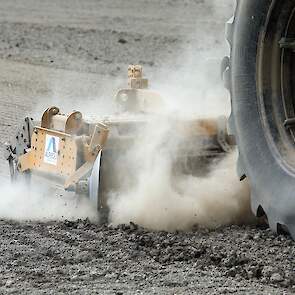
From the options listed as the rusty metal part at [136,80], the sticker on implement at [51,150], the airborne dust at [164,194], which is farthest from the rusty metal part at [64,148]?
the rusty metal part at [136,80]

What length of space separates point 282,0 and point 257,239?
43.4 inches

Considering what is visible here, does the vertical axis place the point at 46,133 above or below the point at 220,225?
above

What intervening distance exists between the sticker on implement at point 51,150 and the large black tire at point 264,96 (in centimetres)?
123

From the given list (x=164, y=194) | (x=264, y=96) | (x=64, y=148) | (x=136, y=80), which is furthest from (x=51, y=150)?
(x=264, y=96)

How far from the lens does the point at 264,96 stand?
398 centimetres

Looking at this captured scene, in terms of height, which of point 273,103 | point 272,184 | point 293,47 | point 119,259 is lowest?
point 119,259

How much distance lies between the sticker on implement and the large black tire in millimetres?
1234

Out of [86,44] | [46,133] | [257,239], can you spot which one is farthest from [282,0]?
[86,44]

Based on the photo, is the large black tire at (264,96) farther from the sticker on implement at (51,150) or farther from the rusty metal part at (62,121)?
the sticker on implement at (51,150)

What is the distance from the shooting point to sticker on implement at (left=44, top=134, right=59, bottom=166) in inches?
194

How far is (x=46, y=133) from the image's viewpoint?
16.4 feet

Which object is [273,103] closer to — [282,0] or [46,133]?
[282,0]

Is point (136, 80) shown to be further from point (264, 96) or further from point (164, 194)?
point (264, 96)

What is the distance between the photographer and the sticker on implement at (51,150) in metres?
4.94
